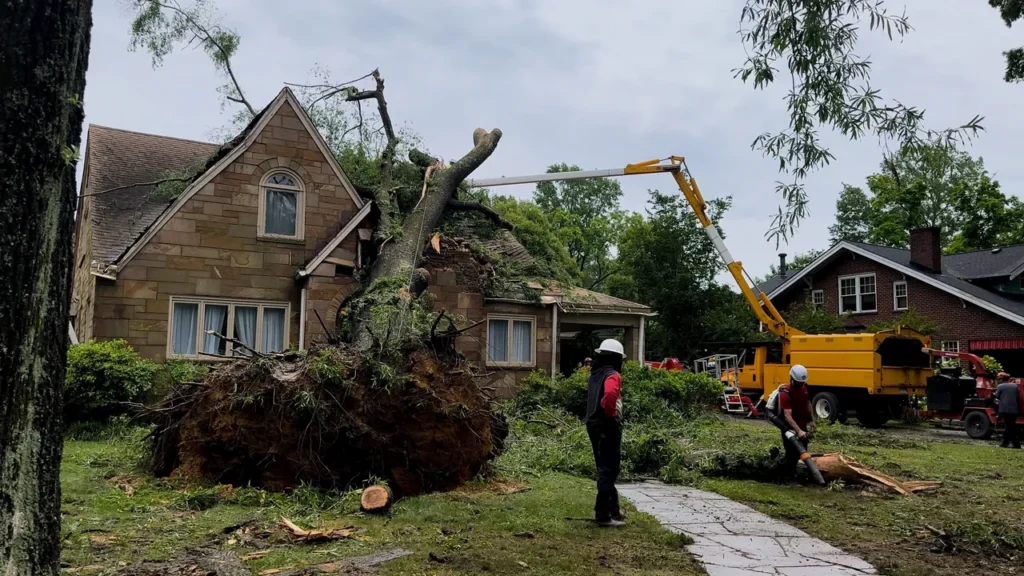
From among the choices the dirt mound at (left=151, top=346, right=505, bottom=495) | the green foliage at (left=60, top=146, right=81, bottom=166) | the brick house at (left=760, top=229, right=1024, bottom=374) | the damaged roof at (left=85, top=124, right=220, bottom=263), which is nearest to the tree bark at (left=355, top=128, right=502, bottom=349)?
the dirt mound at (left=151, top=346, right=505, bottom=495)

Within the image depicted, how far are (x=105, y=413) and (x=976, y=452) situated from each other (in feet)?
47.3

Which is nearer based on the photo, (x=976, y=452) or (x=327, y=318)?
(x=976, y=452)

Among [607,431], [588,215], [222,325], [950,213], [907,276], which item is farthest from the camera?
[588,215]

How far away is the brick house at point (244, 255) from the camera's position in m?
14.2

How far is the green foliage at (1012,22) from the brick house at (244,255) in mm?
9076

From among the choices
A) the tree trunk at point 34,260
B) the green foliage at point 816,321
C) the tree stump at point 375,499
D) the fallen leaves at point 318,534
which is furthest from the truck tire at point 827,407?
the tree trunk at point 34,260

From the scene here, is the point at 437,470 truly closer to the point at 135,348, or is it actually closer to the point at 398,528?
the point at 398,528

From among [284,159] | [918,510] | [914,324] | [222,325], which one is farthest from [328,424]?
[914,324]

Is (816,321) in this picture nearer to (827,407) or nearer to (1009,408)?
(827,407)

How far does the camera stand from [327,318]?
15.1 metres

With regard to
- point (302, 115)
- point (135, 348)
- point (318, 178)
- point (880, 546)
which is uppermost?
point (302, 115)

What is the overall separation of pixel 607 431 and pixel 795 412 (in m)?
3.70

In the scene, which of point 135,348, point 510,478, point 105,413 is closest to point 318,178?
point 135,348

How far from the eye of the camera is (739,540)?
668 cm
